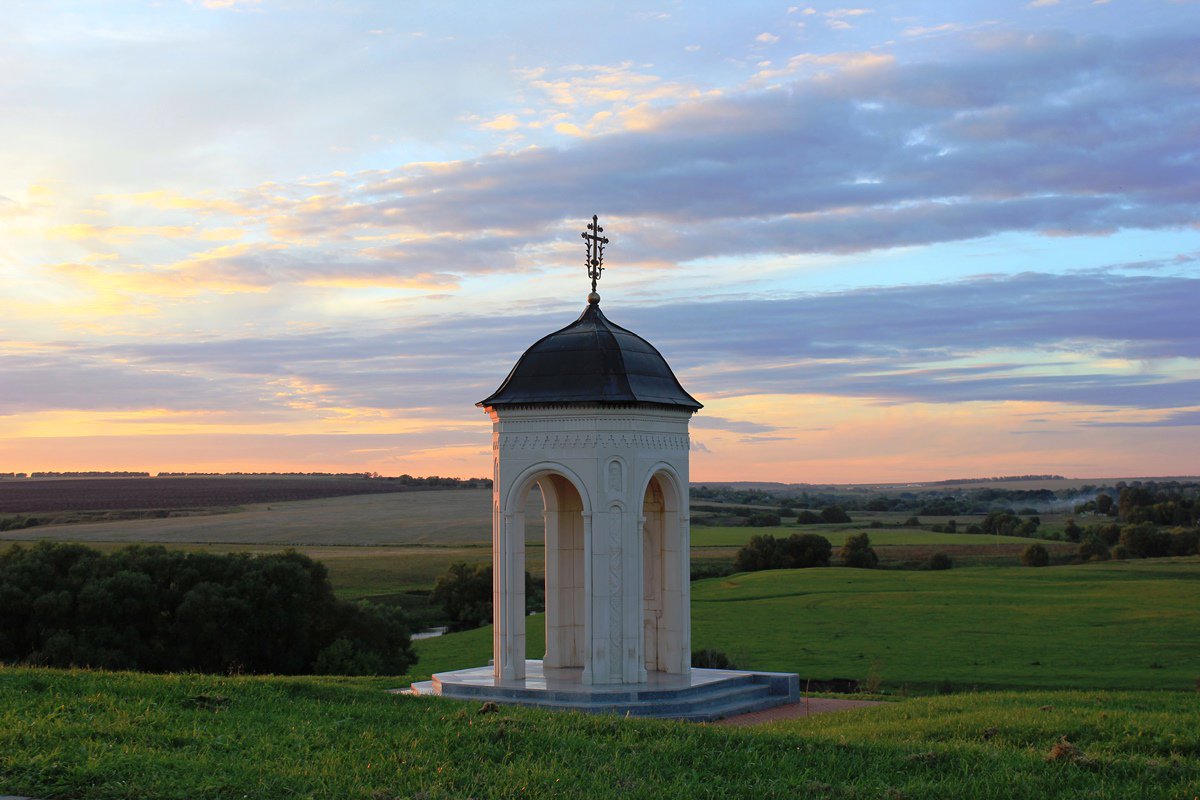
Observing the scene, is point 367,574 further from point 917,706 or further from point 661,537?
point 917,706

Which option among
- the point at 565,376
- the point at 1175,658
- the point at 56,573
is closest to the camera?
the point at 565,376

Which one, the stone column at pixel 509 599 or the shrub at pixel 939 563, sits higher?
the stone column at pixel 509 599

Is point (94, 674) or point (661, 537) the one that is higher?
point (661, 537)

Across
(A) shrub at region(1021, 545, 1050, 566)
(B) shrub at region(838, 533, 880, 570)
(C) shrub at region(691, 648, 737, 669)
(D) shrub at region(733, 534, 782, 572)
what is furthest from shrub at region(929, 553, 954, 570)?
(C) shrub at region(691, 648, 737, 669)

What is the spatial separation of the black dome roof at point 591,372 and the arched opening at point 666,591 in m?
1.59

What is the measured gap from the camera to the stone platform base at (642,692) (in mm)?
17234

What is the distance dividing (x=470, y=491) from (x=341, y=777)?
365 feet

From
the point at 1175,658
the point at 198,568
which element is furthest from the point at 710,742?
the point at 1175,658

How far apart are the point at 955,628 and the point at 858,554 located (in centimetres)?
2674

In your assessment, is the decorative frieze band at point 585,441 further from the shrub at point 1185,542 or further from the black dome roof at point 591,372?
the shrub at point 1185,542

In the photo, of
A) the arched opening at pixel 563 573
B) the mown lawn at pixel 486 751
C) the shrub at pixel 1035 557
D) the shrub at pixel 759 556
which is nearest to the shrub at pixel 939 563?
the shrub at pixel 1035 557

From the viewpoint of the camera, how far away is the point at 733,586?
56938 millimetres

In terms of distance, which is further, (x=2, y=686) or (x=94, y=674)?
(x=94, y=674)

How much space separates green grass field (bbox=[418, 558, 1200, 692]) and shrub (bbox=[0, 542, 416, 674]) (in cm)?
328
